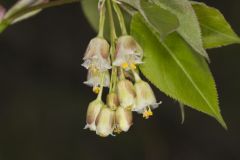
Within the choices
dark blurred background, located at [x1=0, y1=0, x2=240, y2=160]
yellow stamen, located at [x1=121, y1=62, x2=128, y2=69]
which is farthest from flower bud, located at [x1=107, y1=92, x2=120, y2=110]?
dark blurred background, located at [x1=0, y1=0, x2=240, y2=160]

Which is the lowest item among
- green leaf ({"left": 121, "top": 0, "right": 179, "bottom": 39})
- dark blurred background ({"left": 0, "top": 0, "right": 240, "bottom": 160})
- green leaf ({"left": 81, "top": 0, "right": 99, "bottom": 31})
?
dark blurred background ({"left": 0, "top": 0, "right": 240, "bottom": 160})

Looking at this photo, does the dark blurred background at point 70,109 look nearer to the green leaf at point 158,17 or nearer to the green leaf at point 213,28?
the green leaf at point 213,28

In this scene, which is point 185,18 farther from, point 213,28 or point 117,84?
point 117,84

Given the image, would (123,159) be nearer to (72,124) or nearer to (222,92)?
(72,124)

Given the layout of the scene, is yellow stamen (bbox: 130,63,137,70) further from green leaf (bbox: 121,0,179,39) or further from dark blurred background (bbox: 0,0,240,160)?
dark blurred background (bbox: 0,0,240,160)

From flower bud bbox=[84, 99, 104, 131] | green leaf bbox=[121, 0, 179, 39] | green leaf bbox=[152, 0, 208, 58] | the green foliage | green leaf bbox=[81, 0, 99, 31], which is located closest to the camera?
green leaf bbox=[121, 0, 179, 39]

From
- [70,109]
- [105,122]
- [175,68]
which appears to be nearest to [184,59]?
[175,68]

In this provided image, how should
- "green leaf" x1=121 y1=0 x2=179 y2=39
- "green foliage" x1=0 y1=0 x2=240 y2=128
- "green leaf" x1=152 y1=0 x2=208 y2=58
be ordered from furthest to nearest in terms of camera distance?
"green foliage" x1=0 y1=0 x2=240 y2=128, "green leaf" x1=152 y1=0 x2=208 y2=58, "green leaf" x1=121 y1=0 x2=179 y2=39
